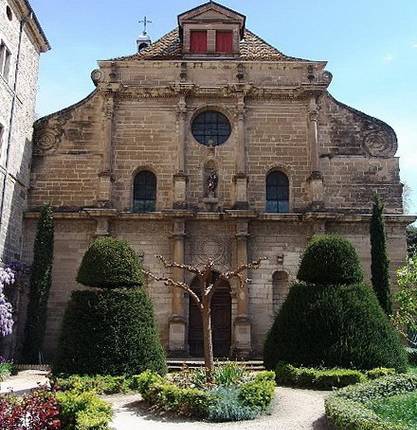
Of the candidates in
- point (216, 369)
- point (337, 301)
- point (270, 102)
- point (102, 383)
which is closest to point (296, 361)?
point (337, 301)

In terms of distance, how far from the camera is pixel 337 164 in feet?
66.4

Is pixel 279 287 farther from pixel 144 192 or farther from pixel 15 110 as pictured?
pixel 15 110

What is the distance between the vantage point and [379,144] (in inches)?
805

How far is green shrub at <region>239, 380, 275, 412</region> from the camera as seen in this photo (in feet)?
30.7

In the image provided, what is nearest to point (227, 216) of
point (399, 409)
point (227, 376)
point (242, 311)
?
point (242, 311)

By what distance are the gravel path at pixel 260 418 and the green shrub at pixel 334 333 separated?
6.22 ft

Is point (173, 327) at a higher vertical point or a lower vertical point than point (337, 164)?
lower

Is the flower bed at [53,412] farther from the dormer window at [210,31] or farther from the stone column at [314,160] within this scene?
the dormer window at [210,31]

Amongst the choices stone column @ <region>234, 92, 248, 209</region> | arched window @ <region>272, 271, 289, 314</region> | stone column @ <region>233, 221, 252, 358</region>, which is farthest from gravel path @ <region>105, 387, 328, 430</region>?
stone column @ <region>234, 92, 248, 209</region>

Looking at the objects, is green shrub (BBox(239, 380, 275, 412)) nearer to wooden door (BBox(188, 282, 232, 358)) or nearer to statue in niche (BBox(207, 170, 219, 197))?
wooden door (BBox(188, 282, 232, 358))

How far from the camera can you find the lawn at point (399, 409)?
26.2ft

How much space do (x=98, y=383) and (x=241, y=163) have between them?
10778mm

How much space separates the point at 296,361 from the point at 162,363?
3.25m

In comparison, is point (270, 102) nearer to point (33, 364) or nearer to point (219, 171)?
point (219, 171)
